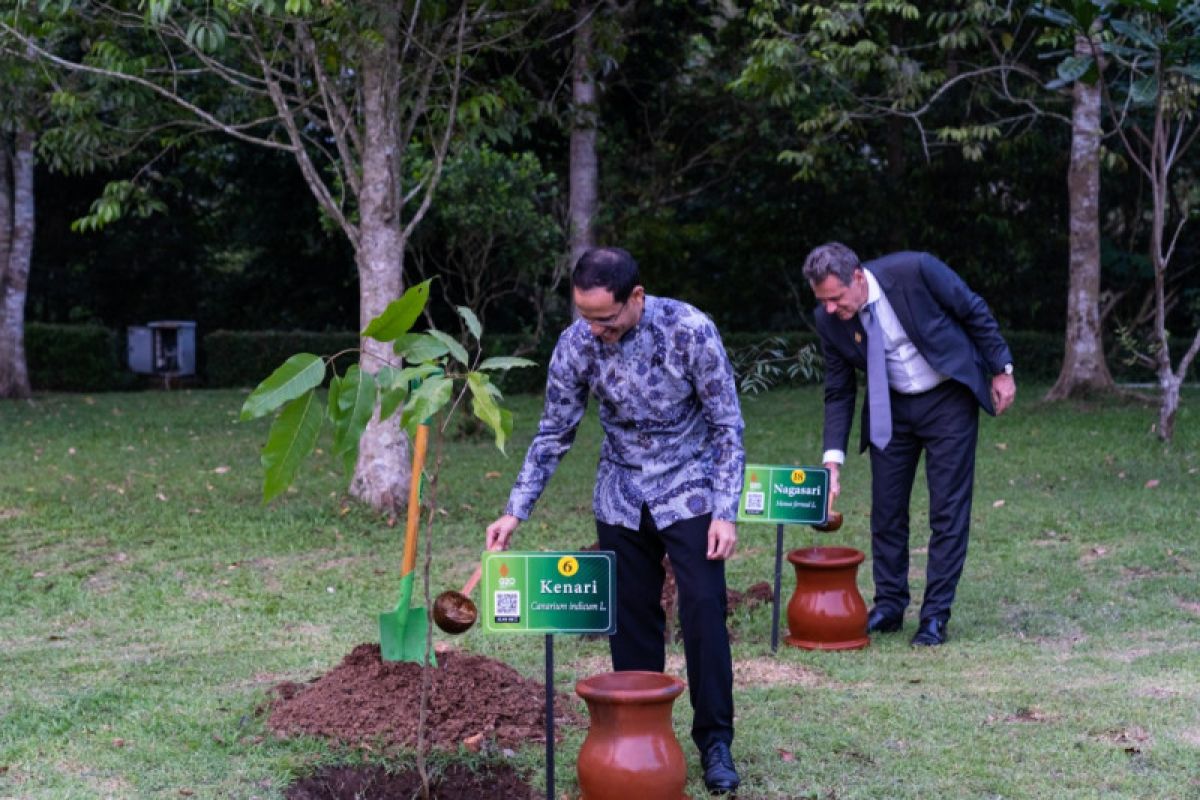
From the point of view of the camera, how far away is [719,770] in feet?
14.1

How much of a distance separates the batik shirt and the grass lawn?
90cm

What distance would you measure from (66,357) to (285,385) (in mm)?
19223

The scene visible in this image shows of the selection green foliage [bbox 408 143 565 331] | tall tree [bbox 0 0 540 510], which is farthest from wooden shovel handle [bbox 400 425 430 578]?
green foliage [bbox 408 143 565 331]

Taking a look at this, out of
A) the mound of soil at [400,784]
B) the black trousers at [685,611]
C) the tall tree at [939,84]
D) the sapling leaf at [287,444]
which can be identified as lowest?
the mound of soil at [400,784]

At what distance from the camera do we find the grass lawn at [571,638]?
4543mm

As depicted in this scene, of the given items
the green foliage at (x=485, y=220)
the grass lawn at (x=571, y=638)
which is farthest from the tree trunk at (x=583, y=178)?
the grass lawn at (x=571, y=638)

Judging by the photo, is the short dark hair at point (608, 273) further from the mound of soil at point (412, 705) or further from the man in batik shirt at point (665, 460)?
the mound of soil at point (412, 705)

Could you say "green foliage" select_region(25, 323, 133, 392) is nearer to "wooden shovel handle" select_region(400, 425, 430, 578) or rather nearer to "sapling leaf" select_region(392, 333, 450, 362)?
"wooden shovel handle" select_region(400, 425, 430, 578)

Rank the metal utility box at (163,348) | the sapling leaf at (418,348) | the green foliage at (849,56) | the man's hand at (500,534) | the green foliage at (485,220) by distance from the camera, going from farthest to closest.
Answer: the metal utility box at (163,348) → the green foliage at (485,220) → the green foliage at (849,56) → the man's hand at (500,534) → the sapling leaf at (418,348)

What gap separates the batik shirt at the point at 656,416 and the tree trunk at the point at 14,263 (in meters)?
15.5

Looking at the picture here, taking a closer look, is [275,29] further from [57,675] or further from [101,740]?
[101,740]

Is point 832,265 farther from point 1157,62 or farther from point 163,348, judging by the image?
point 163,348

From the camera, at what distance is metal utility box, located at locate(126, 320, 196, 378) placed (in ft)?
77.4

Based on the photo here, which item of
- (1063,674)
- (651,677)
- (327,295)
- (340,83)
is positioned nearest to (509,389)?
(327,295)
